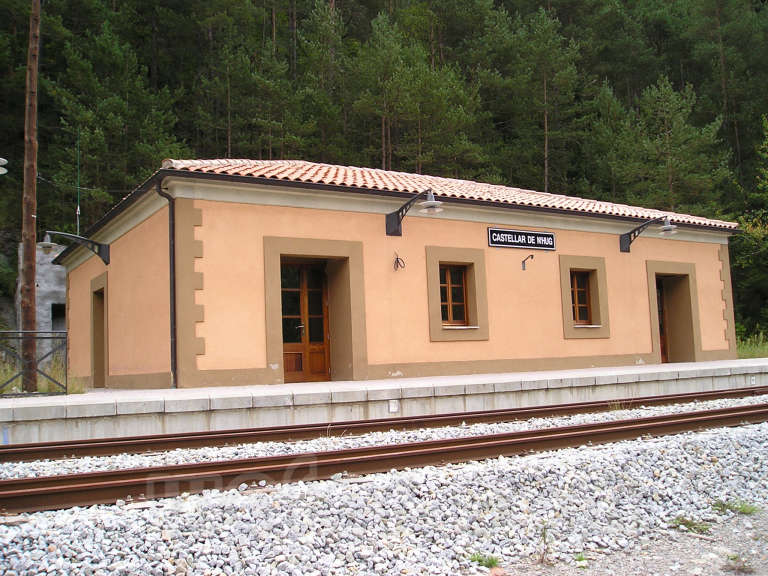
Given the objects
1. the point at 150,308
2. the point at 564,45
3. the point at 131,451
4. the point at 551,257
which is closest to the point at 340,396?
the point at 131,451

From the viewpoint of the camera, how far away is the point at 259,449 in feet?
23.0

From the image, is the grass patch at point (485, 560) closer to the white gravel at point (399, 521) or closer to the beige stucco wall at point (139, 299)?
the white gravel at point (399, 521)

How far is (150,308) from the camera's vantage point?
40.4 ft

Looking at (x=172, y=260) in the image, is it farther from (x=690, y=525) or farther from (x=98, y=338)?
(x=690, y=525)

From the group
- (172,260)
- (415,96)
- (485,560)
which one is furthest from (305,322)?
(415,96)

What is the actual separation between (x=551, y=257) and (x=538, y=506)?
11.0m

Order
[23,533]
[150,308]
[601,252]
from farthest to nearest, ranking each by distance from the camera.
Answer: [601,252]
[150,308]
[23,533]

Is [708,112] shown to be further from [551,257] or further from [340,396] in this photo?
[340,396]

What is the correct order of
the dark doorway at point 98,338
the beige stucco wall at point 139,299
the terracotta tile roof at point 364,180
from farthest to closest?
the dark doorway at point 98,338, the terracotta tile roof at point 364,180, the beige stucco wall at point 139,299

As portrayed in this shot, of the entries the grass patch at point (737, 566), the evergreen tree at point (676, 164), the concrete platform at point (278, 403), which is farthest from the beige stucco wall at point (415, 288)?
the evergreen tree at point (676, 164)

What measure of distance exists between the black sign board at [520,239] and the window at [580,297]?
4.39 ft

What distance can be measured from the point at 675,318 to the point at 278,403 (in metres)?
12.6

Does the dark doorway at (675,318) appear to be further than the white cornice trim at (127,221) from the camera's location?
Yes

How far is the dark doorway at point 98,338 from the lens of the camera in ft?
51.7
